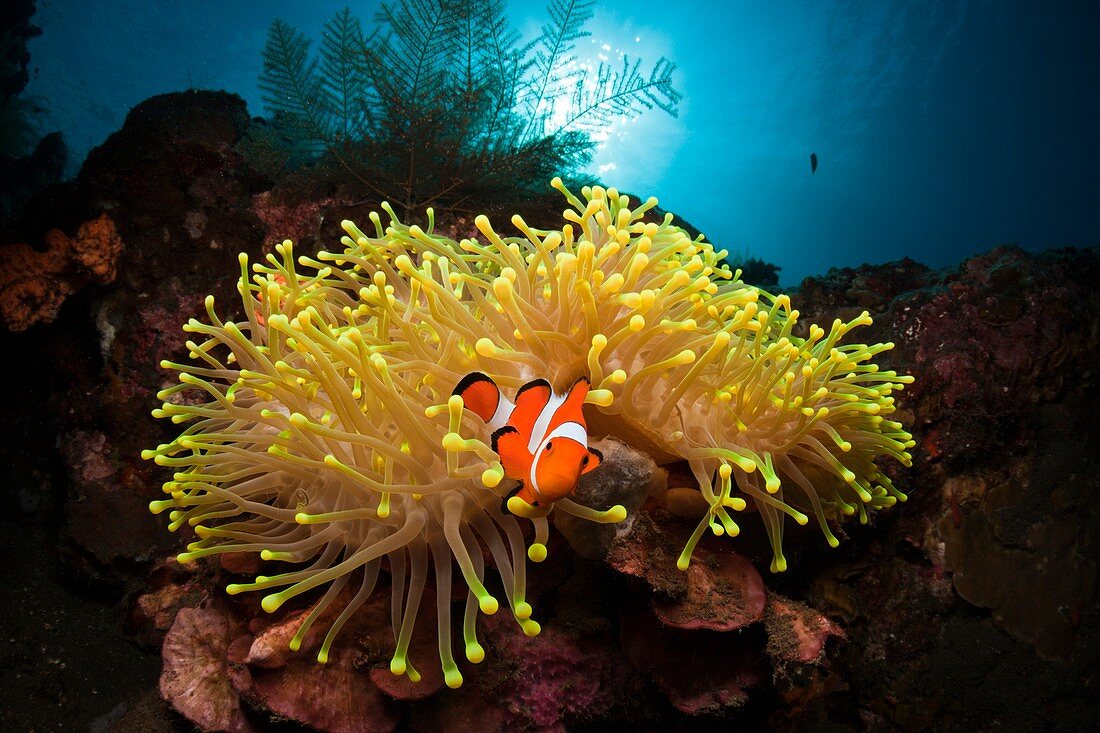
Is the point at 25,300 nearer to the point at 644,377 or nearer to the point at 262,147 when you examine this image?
the point at 262,147

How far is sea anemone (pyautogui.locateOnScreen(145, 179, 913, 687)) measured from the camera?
1.26 m

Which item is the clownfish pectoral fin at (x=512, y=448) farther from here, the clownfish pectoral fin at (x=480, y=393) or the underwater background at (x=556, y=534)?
the underwater background at (x=556, y=534)

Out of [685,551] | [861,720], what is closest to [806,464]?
[685,551]

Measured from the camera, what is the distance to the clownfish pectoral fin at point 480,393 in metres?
1.15

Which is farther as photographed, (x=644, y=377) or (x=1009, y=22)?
(x=1009, y=22)

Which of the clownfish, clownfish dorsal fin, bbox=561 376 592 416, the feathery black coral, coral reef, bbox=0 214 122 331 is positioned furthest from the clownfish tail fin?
coral reef, bbox=0 214 122 331

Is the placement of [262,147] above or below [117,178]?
above

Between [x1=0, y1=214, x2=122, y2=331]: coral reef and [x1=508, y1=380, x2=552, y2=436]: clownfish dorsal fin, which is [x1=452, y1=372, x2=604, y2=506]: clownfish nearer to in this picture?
[x1=508, y1=380, x2=552, y2=436]: clownfish dorsal fin

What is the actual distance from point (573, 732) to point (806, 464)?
1095 millimetres

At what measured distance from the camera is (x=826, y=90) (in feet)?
138

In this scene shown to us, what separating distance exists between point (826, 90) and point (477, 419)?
51.7m

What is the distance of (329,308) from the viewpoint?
1.87 meters

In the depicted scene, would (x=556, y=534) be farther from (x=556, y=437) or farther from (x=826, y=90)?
(x=826, y=90)

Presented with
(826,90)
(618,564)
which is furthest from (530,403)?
(826,90)
